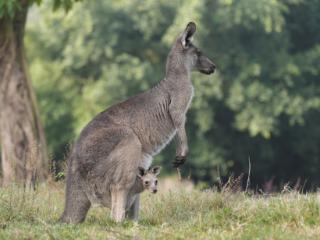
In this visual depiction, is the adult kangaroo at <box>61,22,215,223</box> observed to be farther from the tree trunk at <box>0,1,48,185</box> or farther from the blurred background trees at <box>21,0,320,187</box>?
the blurred background trees at <box>21,0,320,187</box>

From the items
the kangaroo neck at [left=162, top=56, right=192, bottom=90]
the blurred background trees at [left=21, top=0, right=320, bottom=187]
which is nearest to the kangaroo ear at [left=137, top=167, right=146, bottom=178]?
the kangaroo neck at [left=162, top=56, right=192, bottom=90]

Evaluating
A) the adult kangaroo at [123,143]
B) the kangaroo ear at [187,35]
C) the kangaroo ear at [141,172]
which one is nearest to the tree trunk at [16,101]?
the kangaroo ear at [187,35]

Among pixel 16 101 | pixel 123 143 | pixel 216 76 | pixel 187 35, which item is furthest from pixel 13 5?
pixel 216 76

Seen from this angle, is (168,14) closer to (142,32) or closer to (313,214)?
(142,32)

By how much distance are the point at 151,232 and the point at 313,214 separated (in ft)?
5.42

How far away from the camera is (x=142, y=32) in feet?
123

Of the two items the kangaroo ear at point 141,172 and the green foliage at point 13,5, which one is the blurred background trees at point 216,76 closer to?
the green foliage at point 13,5

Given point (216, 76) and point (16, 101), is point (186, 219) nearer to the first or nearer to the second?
point (16, 101)

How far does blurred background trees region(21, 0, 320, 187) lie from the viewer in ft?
113

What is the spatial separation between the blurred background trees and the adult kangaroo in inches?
901

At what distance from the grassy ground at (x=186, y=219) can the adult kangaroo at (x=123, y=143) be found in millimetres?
306

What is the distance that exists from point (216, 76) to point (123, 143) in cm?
2531

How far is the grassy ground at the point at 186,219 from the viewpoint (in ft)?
27.2

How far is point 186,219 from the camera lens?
9.54 meters
